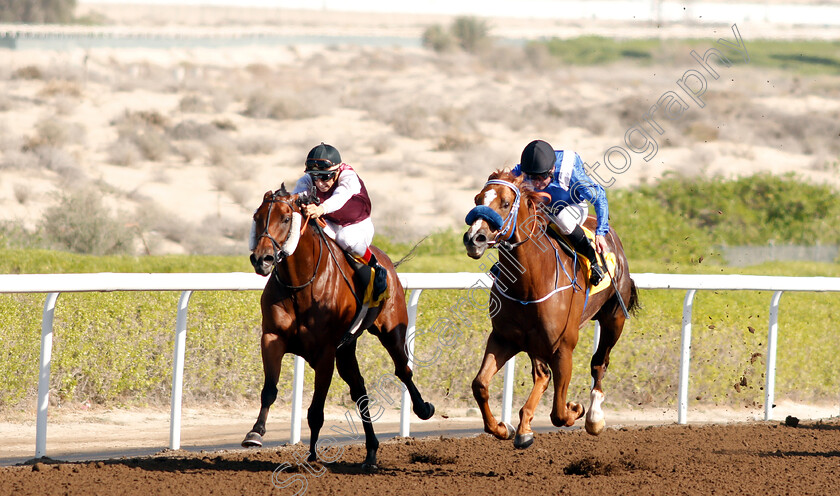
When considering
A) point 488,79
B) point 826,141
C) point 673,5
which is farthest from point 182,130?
point 673,5

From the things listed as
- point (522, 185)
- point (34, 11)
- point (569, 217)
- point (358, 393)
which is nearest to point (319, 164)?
point (522, 185)

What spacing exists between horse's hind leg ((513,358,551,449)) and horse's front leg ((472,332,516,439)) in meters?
0.09

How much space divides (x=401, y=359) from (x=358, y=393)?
32 cm

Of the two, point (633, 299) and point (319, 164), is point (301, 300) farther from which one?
point (633, 299)

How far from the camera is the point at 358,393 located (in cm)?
610

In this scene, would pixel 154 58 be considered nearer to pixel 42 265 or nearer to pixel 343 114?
pixel 343 114

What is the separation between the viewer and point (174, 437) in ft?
19.9

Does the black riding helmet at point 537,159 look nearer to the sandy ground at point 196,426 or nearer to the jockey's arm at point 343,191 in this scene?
the jockey's arm at point 343,191

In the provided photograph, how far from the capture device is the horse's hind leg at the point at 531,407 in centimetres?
557

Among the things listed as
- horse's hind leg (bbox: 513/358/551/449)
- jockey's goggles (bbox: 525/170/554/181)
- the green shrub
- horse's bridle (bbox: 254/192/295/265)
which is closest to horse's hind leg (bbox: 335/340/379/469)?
horse's hind leg (bbox: 513/358/551/449)

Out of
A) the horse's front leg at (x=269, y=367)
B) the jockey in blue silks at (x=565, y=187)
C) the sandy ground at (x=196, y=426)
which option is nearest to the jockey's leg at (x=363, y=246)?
the horse's front leg at (x=269, y=367)

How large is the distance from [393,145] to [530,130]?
4648mm

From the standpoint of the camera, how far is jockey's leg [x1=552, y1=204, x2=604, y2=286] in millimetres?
6035

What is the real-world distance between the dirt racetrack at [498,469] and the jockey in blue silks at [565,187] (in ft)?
3.75
